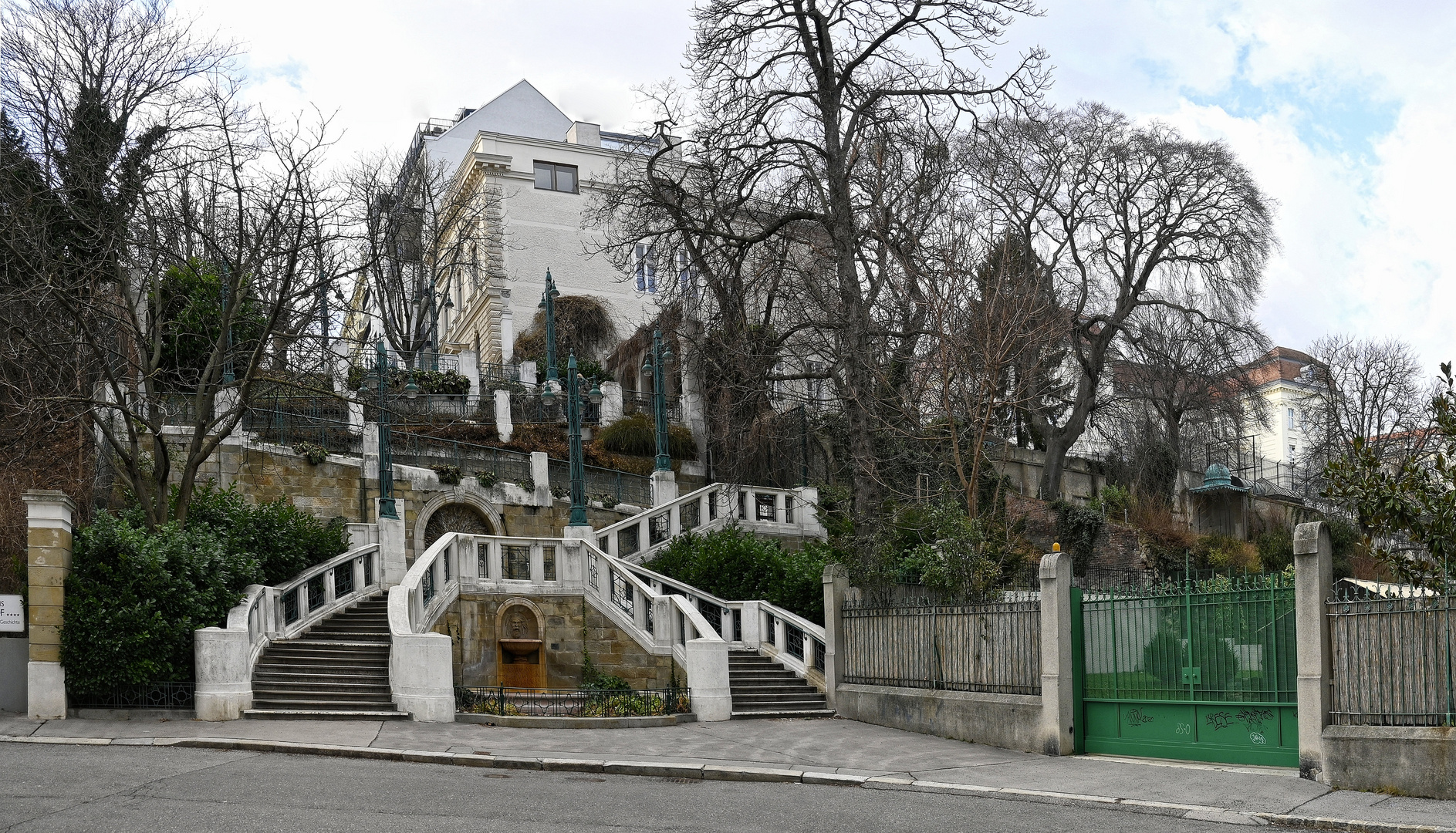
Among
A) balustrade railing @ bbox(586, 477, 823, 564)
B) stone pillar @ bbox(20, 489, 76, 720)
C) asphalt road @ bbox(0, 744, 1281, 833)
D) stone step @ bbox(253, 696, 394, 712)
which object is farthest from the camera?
balustrade railing @ bbox(586, 477, 823, 564)

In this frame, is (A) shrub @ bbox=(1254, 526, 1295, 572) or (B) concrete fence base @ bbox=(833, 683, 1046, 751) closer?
(B) concrete fence base @ bbox=(833, 683, 1046, 751)

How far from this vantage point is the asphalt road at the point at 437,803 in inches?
391

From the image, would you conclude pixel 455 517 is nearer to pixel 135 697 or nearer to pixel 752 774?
pixel 135 697

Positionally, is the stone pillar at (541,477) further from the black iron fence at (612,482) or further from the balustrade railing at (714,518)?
the balustrade railing at (714,518)

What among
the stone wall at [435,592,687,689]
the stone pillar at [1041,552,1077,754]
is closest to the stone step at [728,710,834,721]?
the stone wall at [435,592,687,689]

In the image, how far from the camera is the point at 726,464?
3294 cm

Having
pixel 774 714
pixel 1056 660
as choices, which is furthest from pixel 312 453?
pixel 1056 660

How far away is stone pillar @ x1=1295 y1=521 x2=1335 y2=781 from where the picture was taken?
11.7 metres

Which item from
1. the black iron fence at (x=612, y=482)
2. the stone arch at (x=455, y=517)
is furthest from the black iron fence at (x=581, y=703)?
the black iron fence at (x=612, y=482)

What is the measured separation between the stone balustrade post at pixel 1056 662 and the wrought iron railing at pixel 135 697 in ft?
35.8

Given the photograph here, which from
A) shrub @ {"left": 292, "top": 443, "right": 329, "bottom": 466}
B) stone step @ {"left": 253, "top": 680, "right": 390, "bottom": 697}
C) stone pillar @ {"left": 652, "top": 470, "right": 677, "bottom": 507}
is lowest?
stone step @ {"left": 253, "top": 680, "right": 390, "bottom": 697}

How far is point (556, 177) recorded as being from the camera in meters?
52.8

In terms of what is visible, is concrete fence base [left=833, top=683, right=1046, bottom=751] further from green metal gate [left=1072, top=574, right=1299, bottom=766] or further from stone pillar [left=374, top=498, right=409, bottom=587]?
stone pillar [left=374, top=498, right=409, bottom=587]

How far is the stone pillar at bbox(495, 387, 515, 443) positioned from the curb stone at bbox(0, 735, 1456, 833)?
70.1ft
